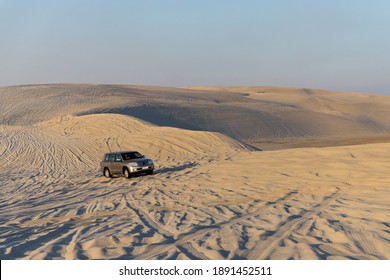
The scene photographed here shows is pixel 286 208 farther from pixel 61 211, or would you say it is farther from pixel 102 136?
pixel 102 136

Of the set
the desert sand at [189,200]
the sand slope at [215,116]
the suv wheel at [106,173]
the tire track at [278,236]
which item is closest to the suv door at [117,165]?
the suv wheel at [106,173]

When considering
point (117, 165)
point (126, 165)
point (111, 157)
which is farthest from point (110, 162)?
point (126, 165)

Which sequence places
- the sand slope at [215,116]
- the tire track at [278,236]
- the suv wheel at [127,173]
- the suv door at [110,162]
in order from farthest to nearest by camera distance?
the sand slope at [215,116] < the suv door at [110,162] < the suv wheel at [127,173] < the tire track at [278,236]

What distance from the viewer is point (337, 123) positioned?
2753 inches

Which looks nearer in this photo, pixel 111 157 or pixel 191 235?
pixel 191 235

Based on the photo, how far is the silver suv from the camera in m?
21.4

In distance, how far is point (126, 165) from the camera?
21.5 m

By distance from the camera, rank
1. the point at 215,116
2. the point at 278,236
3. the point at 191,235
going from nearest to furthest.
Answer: the point at 278,236
the point at 191,235
the point at 215,116

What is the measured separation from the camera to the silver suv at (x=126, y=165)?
21.4 metres

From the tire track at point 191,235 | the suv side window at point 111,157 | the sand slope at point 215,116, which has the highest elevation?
the tire track at point 191,235

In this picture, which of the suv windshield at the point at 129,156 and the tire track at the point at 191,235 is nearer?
the tire track at the point at 191,235

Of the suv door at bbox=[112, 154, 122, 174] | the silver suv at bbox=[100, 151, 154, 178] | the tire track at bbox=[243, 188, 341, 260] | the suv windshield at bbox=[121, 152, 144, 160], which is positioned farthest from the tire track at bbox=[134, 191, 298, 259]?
the suv windshield at bbox=[121, 152, 144, 160]

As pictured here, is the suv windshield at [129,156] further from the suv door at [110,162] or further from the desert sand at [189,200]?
the desert sand at [189,200]

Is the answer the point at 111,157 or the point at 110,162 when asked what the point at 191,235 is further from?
the point at 111,157
